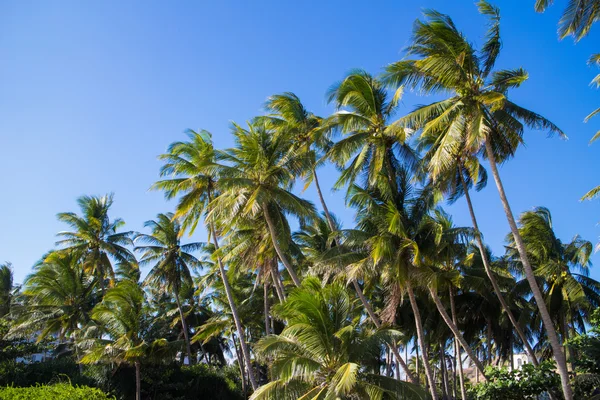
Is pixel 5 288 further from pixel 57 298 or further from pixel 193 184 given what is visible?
pixel 193 184

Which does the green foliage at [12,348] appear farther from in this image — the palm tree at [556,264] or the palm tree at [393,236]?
the palm tree at [556,264]

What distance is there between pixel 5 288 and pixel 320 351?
1314 inches

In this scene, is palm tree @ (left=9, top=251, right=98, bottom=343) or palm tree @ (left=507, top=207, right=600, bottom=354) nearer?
palm tree @ (left=507, top=207, right=600, bottom=354)

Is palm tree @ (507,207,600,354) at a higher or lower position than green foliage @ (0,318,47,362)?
higher

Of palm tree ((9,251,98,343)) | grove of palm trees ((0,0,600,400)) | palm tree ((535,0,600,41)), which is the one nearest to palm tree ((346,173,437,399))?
grove of palm trees ((0,0,600,400))

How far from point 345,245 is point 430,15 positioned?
804 cm

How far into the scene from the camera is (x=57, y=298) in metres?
28.0

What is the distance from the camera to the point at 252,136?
18.3 m

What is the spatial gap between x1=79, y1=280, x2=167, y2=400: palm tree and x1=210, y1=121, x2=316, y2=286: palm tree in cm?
575

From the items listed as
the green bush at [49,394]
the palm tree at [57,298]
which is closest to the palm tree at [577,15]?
the green bush at [49,394]

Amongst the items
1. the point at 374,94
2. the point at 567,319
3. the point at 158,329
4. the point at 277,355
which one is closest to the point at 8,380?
the point at 158,329

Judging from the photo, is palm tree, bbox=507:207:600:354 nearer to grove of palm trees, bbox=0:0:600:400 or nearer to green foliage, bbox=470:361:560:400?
grove of palm trees, bbox=0:0:600:400

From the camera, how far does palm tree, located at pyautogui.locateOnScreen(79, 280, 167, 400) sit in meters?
20.0

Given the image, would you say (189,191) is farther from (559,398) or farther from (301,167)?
(559,398)
